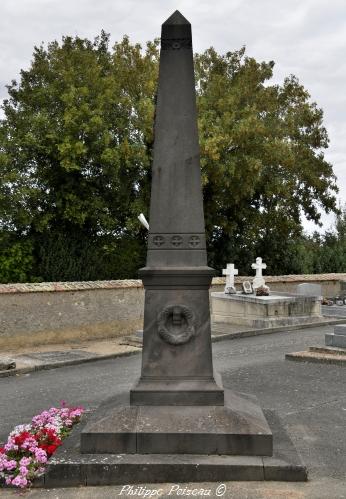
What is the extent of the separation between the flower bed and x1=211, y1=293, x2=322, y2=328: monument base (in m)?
11.0

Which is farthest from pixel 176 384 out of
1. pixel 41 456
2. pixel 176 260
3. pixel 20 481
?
pixel 20 481

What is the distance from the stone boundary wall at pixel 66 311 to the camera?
13617 millimetres

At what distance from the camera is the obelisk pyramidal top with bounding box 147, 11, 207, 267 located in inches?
213

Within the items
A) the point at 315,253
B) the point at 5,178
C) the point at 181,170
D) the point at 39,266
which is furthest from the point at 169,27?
the point at 315,253

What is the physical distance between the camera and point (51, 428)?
5371mm

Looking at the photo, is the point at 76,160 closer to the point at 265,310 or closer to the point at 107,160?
the point at 107,160

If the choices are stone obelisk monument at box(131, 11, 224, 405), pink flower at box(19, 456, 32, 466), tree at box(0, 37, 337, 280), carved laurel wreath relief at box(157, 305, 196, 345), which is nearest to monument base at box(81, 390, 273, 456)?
stone obelisk monument at box(131, 11, 224, 405)

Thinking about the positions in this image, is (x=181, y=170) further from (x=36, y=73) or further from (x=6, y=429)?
(x=36, y=73)

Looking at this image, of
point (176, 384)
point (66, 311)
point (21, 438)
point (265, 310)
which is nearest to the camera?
point (21, 438)

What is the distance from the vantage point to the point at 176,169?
546 cm

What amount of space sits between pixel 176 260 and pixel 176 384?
1198 mm

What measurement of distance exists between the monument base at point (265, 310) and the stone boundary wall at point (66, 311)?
2.86 m

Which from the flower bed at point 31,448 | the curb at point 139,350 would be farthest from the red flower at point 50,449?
the curb at point 139,350

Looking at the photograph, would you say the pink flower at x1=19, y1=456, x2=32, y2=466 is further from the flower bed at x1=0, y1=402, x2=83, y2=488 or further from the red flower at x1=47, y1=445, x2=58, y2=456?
the red flower at x1=47, y1=445, x2=58, y2=456
